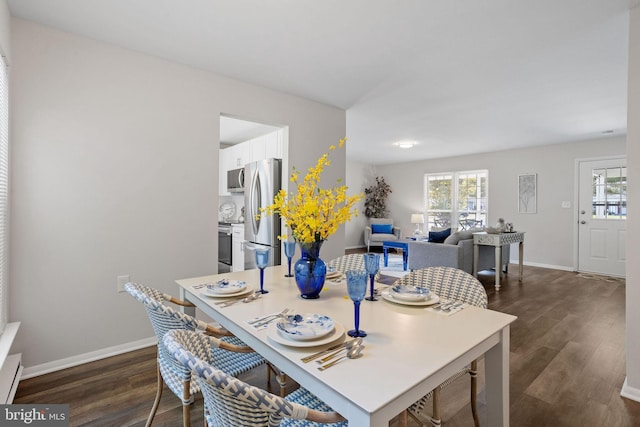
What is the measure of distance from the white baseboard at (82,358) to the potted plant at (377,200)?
22.1 feet

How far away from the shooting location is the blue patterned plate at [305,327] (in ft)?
3.51

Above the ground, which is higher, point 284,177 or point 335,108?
point 335,108

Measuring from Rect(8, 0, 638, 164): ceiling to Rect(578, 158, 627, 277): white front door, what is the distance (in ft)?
6.09

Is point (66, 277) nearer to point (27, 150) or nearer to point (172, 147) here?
point (27, 150)

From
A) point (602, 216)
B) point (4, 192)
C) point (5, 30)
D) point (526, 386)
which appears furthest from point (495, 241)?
point (5, 30)

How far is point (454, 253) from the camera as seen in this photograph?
4.66m

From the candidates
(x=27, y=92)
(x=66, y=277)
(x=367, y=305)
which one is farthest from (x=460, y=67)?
(x=66, y=277)

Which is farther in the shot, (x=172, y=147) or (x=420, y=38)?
(x=172, y=147)

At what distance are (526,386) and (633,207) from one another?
1.29 metres

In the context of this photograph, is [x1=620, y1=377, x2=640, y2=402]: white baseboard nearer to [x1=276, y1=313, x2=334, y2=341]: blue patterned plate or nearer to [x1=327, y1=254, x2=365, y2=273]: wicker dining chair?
[x1=327, y1=254, x2=365, y2=273]: wicker dining chair

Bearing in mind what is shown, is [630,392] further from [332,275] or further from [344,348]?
[344,348]

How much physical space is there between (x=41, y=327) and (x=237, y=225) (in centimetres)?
250

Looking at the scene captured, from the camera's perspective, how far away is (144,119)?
2568 mm

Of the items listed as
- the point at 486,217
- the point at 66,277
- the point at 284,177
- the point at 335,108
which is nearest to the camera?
the point at 66,277
